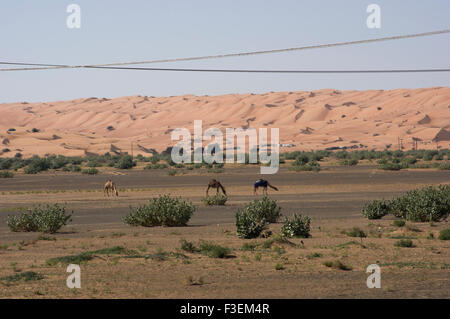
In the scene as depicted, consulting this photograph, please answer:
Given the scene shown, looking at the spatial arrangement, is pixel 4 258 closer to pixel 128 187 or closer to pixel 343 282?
pixel 343 282

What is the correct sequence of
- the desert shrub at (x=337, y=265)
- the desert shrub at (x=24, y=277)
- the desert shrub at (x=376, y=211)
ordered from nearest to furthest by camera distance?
the desert shrub at (x=24, y=277) < the desert shrub at (x=337, y=265) < the desert shrub at (x=376, y=211)

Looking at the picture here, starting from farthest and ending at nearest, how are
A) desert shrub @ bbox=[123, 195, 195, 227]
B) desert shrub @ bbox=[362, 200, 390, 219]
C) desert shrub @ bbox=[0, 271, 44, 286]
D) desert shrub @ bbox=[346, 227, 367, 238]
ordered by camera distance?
desert shrub @ bbox=[362, 200, 390, 219] → desert shrub @ bbox=[123, 195, 195, 227] → desert shrub @ bbox=[346, 227, 367, 238] → desert shrub @ bbox=[0, 271, 44, 286]

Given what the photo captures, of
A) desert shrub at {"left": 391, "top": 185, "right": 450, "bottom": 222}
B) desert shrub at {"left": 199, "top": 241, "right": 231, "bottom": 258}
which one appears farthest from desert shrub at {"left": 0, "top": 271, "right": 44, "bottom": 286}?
desert shrub at {"left": 391, "top": 185, "right": 450, "bottom": 222}

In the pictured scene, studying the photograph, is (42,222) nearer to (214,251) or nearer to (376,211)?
(214,251)

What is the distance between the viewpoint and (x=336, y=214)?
3070 cm

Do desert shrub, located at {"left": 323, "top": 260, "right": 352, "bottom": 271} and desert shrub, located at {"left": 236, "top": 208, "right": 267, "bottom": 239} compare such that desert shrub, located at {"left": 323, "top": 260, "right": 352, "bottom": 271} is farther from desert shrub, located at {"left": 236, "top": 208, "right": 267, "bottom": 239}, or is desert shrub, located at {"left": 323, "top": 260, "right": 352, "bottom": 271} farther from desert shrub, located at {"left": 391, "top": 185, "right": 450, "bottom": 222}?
desert shrub, located at {"left": 391, "top": 185, "right": 450, "bottom": 222}

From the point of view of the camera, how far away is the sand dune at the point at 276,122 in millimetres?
124812

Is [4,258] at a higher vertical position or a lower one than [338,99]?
lower

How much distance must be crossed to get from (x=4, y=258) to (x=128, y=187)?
33.1 meters

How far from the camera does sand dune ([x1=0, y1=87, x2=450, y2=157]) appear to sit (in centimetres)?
12481

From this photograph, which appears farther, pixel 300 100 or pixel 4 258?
pixel 300 100

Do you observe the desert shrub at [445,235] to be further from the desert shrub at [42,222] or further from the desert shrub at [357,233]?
the desert shrub at [42,222]

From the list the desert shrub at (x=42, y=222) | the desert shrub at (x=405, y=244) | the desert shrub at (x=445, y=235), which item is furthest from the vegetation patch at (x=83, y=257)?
the desert shrub at (x=445, y=235)

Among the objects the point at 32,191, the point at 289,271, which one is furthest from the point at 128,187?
the point at 289,271
